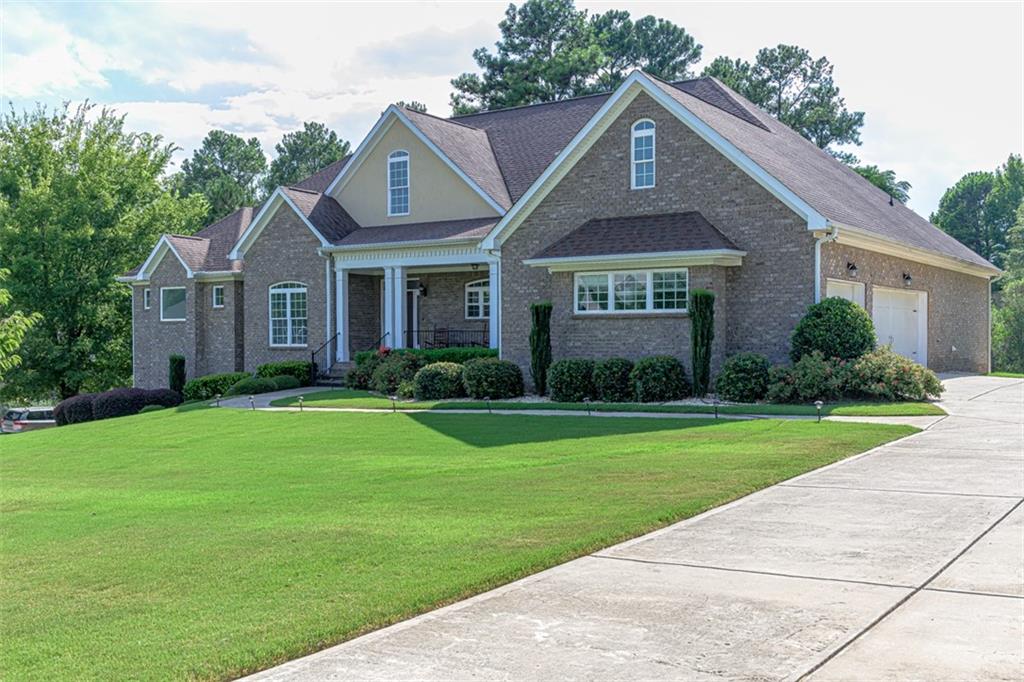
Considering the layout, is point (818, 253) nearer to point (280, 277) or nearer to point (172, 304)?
point (280, 277)

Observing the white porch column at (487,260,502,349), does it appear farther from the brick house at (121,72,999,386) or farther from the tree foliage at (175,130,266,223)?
the tree foliage at (175,130,266,223)

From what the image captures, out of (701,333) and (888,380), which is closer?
Result: (888,380)

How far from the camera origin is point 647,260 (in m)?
23.2

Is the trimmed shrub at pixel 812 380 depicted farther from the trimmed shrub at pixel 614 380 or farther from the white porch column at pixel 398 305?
→ the white porch column at pixel 398 305

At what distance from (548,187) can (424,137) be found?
238 inches

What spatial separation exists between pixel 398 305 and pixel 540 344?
704 centimetres

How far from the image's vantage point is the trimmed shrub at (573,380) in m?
23.4

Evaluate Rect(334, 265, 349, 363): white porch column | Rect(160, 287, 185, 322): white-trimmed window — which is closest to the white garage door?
Rect(334, 265, 349, 363): white porch column

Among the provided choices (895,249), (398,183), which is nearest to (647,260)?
(895,249)

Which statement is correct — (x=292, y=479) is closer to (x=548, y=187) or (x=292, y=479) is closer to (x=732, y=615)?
(x=732, y=615)

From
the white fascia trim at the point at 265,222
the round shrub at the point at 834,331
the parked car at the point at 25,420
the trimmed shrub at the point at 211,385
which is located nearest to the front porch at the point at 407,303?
the white fascia trim at the point at 265,222

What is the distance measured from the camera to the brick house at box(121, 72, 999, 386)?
75.7 feet

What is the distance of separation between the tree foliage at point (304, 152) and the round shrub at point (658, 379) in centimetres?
5632

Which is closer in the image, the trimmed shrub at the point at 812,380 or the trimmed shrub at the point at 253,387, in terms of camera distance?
the trimmed shrub at the point at 812,380
